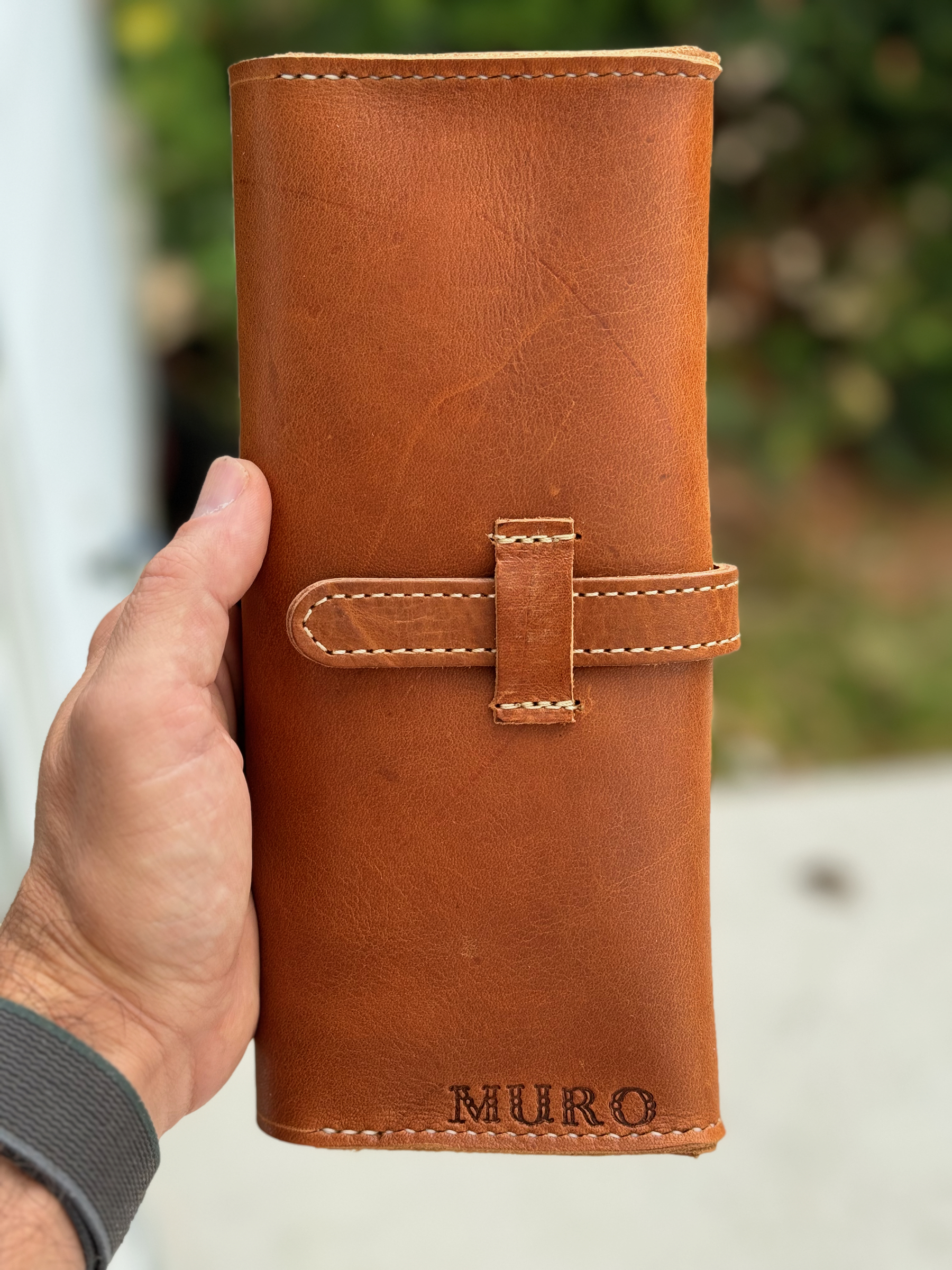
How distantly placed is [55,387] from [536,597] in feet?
5.51

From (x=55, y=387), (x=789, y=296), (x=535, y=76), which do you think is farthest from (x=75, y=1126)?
(x=789, y=296)

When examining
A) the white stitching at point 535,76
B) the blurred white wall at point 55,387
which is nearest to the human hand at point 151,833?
the white stitching at point 535,76

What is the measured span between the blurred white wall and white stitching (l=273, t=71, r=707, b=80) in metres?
1.05

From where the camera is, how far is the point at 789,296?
3836mm

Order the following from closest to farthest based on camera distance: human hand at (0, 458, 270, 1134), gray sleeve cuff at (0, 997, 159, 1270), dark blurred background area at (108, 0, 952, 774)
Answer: gray sleeve cuff at (0, 997, 159, 1270), human hand at (0, 458, 270, 1134), dark blurred background area at (108, 0, 952, 774)

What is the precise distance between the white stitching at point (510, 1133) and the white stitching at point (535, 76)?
39.4 inches

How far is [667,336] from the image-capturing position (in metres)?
1.08

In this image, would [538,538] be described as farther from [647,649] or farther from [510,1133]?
[510,1133]

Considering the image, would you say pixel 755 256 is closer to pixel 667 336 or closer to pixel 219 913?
pixel 667 336

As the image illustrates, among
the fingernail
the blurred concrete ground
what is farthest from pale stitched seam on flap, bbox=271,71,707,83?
the blurred concrete ground

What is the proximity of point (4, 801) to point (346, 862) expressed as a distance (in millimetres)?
936

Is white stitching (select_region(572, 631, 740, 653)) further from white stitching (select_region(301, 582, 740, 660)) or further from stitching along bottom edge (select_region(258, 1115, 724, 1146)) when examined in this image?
stitching along bottom edge (select_region(258, 1115, 724, 1146))

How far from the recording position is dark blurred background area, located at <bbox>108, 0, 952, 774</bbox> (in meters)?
2.96

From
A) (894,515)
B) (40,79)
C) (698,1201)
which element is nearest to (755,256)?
(894,515)
